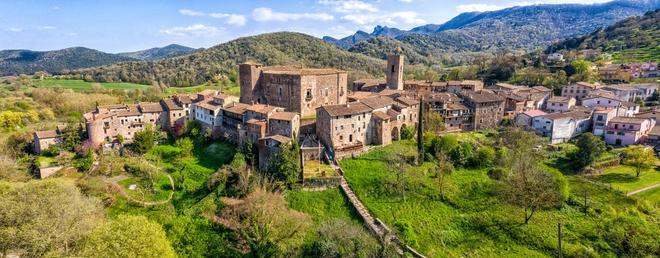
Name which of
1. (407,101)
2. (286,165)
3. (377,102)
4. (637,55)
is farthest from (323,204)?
(637,55)

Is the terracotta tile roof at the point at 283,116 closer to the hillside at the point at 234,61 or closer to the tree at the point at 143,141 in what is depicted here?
the tree at the point at 143,141

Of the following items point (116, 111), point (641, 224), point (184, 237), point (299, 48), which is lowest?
point (184, 237)

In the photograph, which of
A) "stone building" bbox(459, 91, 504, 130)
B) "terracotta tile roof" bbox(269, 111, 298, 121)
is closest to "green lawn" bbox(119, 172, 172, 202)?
"terracotta tile roof" bbox(269, 111, 298, 121)

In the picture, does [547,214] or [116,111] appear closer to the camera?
[547,214]

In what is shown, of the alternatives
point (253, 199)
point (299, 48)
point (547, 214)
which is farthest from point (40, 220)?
point (299, 48)

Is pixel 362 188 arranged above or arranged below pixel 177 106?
below

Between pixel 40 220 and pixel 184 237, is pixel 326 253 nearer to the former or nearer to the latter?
pixel 184 237

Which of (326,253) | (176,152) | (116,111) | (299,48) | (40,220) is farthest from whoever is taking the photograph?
(299,48)

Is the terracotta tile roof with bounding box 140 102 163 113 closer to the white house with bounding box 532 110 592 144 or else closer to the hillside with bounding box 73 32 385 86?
the hillside with bounding box 73 32 385 86
